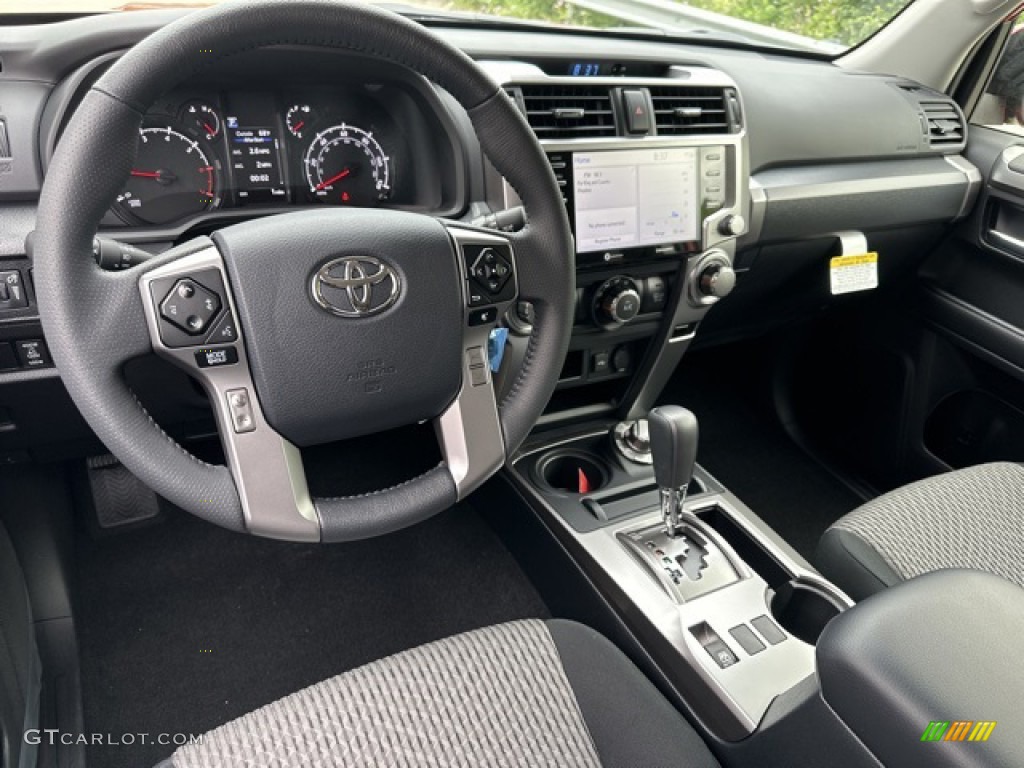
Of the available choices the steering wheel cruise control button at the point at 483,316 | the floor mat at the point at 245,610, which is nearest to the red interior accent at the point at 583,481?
the floor mat at the point at 245,610

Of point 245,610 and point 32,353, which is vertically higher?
point 32,353

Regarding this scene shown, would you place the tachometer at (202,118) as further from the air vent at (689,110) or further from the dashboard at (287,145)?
the air vent at (689,110)

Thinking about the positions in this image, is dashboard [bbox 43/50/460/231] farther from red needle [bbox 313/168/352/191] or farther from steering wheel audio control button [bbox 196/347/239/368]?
steering wheel audio control button [bbox 196/347/239/368]

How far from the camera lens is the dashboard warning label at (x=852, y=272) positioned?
178cm

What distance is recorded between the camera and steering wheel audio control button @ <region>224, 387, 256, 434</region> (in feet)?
2.74

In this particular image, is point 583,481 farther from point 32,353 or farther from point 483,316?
point 32,353

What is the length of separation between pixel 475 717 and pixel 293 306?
19.4 inches

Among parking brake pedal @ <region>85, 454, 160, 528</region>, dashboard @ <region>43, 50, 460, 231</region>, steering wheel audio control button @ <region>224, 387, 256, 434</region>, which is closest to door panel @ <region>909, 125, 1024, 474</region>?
dashboard @ <region>43, 50, 460, 231</region>

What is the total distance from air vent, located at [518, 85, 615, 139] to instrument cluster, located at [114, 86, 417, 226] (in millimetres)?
218

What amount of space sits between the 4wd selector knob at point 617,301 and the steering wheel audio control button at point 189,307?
2.61 ft

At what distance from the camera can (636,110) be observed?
1.38 meters

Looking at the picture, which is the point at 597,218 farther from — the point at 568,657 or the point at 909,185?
the point at 909,185

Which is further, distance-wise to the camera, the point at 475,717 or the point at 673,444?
the point at 673,444

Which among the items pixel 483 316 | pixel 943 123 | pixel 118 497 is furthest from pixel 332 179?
pixel 943 123
